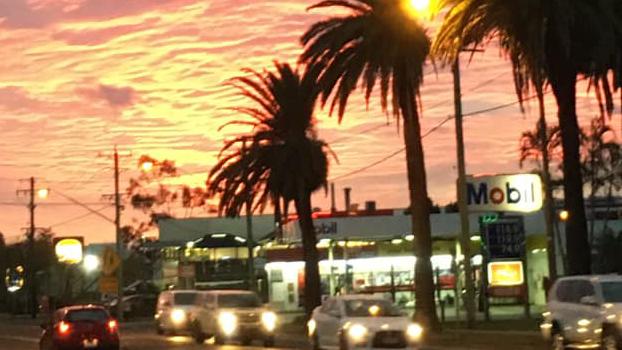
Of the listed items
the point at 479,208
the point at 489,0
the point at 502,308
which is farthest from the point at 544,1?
the point at 502,308

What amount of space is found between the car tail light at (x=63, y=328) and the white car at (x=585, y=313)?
13.3 meters

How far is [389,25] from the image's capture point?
3869cm

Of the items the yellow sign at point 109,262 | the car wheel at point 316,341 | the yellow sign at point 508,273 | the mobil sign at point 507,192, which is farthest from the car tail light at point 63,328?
the mobil sign at point 507,192

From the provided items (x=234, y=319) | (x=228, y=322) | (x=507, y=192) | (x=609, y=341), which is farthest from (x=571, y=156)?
(x=507, y=192)

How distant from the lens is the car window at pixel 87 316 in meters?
32.1

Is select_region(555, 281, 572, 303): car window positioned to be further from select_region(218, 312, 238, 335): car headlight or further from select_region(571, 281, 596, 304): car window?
select_region(218, 312, 238, 335): car headlight

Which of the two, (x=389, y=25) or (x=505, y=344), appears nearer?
(x=505, y=344)

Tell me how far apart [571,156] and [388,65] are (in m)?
8.07

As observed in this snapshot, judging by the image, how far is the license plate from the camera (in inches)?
1241

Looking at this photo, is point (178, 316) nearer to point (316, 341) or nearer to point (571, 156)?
point (316, 341)

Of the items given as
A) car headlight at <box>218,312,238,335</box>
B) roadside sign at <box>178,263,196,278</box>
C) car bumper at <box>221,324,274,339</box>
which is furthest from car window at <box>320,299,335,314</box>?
roadside sign at <box>178,263,196,278</box>

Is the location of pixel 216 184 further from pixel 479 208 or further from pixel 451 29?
pixel 451 29

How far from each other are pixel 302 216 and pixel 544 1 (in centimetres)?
2238

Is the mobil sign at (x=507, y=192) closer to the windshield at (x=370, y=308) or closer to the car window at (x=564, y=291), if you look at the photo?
the windshield at (x=370, y=308)
